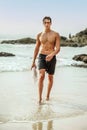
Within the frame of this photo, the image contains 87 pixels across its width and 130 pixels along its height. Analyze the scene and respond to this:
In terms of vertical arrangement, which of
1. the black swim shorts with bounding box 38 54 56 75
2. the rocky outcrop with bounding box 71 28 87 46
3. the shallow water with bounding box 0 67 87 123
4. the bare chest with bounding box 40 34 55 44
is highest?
the bare chest with bounding box 40 34 55 44

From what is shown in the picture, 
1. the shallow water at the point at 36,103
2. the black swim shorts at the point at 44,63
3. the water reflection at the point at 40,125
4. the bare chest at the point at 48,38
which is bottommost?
the shallow water at the point at 36,103

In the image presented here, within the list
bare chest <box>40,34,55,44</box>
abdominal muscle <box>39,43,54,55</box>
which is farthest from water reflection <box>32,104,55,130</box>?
bare chest <box>40,34,55,44</box>

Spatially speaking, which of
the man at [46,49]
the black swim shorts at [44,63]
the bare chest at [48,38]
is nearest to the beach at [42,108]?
the man at [46,49]

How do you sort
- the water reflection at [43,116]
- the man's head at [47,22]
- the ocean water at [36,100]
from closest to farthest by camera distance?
the water reflection at [43,116], the ocean water at [36,100], the man's head at [47,22]

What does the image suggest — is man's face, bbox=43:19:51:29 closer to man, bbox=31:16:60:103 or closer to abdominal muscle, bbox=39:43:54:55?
man, bbox=31:16:60:103

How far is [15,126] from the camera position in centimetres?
664

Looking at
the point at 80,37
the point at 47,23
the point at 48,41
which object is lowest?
the point at 80,37

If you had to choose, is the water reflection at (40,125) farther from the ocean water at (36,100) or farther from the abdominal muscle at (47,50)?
the abdominal muscle at (47,50)

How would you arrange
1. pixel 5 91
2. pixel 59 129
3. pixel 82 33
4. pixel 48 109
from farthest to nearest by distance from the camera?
pixel 82 33
pixel 5 91
pixel 48 109
pixel 59 129

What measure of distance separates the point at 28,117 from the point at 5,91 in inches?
121

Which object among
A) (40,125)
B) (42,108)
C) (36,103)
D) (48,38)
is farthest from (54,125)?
(48,38)

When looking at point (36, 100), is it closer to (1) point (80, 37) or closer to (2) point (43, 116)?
(2) point (43, 116)

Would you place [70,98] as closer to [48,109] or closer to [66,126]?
[48,109]

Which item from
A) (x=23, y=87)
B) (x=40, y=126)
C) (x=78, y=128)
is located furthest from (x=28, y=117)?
Answer: (x=23, y=87)
